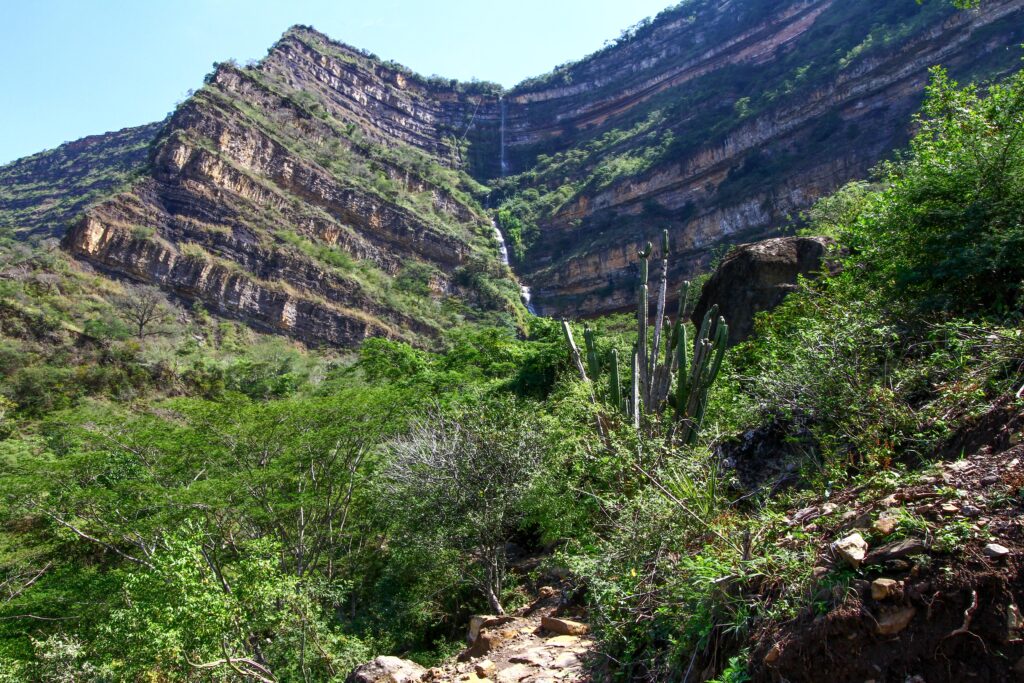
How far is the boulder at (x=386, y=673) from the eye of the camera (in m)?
6.59

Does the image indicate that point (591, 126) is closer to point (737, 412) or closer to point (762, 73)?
point (762, 73)

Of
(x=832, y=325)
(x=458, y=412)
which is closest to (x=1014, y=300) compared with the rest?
(x=832, y=325)

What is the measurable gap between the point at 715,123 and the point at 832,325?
65886 mm

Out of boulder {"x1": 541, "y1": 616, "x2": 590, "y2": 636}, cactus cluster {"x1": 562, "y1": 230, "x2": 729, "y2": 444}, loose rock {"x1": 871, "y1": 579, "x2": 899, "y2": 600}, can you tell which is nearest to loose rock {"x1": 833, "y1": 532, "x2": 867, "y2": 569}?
loose rock {"x1": 871, "y1": 579, "x2": 899, "y2": 600}

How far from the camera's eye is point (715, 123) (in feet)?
214

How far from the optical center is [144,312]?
38906mm

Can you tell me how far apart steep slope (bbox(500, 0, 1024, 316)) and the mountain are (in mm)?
246

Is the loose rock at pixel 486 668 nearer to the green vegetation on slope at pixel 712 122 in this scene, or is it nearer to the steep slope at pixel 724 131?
the steep slope at pixel 724 131

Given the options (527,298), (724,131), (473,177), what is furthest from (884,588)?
(473,177)

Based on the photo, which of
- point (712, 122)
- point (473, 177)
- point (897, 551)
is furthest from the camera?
point (473, 177)

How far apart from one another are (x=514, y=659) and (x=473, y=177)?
287ft

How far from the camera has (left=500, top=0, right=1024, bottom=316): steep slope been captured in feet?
162

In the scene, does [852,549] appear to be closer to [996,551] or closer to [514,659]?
[996,551]

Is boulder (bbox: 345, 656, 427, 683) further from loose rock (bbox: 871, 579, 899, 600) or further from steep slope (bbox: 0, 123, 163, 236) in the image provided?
steep slope (bbox: 0, 123, 163, 236)
